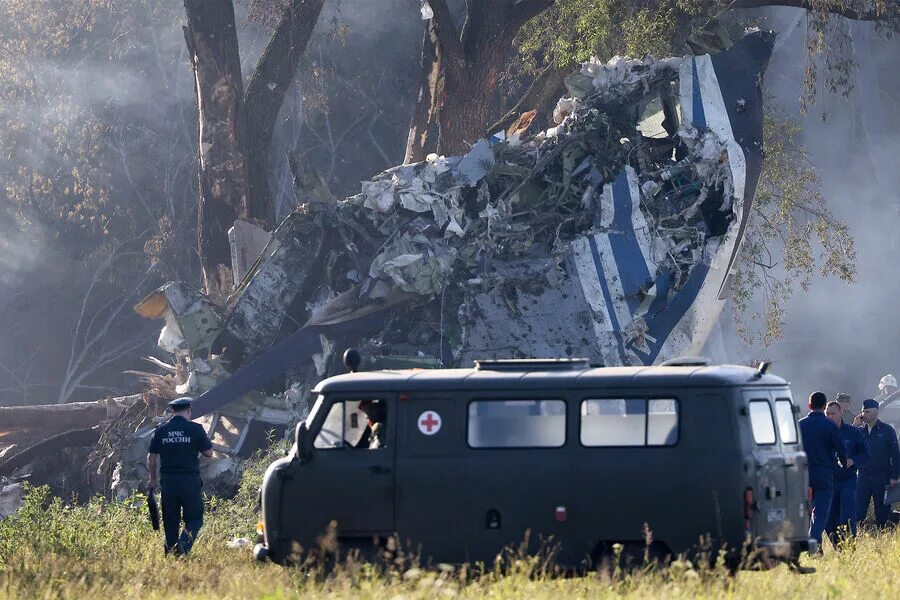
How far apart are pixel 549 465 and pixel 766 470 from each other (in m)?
1.42

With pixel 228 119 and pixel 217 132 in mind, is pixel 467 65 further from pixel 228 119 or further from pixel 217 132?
pixel 217 132

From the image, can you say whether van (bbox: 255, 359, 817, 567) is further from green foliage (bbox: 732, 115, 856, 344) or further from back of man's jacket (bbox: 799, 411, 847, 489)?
green foliage (bbox: 732, 115, 856, 344)

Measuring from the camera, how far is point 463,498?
8773 mm

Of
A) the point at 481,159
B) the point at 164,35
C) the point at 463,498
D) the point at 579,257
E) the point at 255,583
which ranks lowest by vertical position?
the point at 255,583

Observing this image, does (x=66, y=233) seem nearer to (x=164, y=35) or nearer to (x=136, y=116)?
(x=136, y=116)

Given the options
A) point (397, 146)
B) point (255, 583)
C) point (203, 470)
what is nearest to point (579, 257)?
point (203, 470)

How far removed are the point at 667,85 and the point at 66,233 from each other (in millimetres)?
26793

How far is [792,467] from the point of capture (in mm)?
8758

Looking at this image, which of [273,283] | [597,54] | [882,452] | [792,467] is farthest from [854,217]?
[792,467]

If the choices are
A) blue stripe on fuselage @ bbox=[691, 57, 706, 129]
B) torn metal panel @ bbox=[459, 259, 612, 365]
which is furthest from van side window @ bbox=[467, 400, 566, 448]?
blue stripe on fuselage @ bbox=[691, 57, 706, 129]

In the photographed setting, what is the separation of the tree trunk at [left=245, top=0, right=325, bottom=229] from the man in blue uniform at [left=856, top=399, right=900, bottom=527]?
12.4 m

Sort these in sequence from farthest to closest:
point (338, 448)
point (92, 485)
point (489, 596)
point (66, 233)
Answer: point (66, 233)
point (92, 485)
point (338, 448)
point (489, 596)

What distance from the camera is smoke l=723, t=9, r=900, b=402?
3688 centimetres

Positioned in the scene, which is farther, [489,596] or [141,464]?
[141,464]
